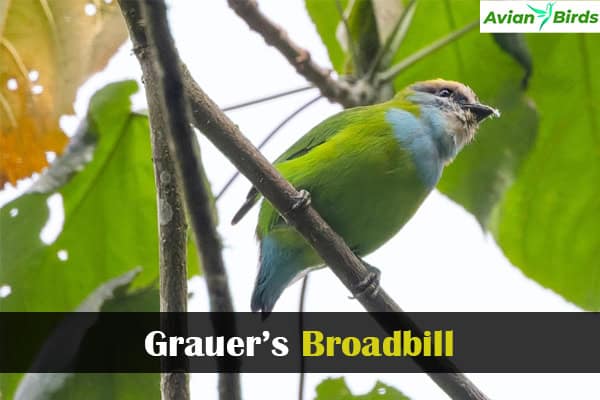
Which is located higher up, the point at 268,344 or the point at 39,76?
the point at 39,76

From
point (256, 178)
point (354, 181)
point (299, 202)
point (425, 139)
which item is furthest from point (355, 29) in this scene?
point (256, 178)

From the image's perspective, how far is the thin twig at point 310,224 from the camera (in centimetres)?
179

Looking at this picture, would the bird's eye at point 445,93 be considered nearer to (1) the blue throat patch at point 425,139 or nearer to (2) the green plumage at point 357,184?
(1) the blue throat patch at point 425,139

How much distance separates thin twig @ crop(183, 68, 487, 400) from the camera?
179cm

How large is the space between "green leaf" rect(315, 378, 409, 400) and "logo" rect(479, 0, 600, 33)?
1415mm

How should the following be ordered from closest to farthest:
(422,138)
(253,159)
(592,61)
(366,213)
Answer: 1. (253,159)
2. (366,213)
3. (422,138)
4. (592,61)

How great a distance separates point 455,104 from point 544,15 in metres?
0.46

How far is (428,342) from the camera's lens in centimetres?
225

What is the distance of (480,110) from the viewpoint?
10.5ft

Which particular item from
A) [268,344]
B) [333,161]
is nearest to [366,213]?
[333,161]

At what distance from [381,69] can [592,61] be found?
2.60 ft

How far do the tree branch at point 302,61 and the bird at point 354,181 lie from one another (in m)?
0.06

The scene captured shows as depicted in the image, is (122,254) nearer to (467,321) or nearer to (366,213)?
(366,213)

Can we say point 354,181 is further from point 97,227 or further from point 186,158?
point 186,158
